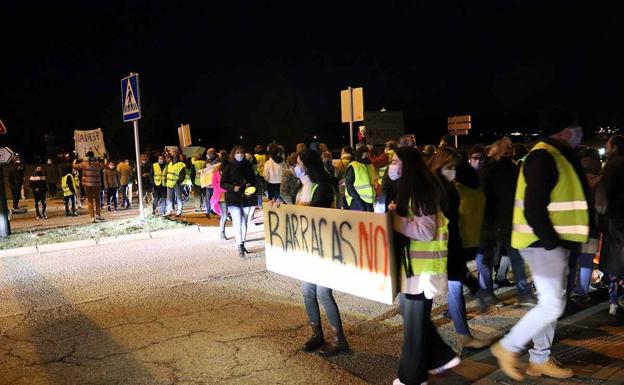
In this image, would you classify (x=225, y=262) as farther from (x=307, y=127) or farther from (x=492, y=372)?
(x=307, y=127)

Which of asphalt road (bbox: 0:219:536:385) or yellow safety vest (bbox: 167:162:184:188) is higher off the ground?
yellow safety vest (bbox: 167:162:184:188)

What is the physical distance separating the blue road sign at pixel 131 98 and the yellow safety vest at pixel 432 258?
10525 mm

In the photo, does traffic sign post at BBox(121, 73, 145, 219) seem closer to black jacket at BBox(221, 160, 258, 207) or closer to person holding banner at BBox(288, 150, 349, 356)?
black jacket at BBox(221, 160, 258, 207)

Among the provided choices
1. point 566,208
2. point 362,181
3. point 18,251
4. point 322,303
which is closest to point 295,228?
point 322,303

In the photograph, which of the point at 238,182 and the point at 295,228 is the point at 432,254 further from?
the point at 238,182

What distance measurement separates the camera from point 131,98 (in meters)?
13.5

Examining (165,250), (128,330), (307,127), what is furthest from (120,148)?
(128,330)

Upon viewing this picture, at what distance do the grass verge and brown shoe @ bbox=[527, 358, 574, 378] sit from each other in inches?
372

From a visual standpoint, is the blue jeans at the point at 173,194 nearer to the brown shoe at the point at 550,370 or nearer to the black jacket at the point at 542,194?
the brown shoe at the point at 550,370

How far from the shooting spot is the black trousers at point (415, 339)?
13.3ft

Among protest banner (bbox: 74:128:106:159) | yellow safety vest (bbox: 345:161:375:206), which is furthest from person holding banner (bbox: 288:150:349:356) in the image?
protest banner (bbox: 74:128:106:159)

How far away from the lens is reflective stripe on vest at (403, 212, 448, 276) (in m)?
3.98

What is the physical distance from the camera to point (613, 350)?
4801 mm

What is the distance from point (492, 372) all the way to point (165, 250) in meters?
7.36
